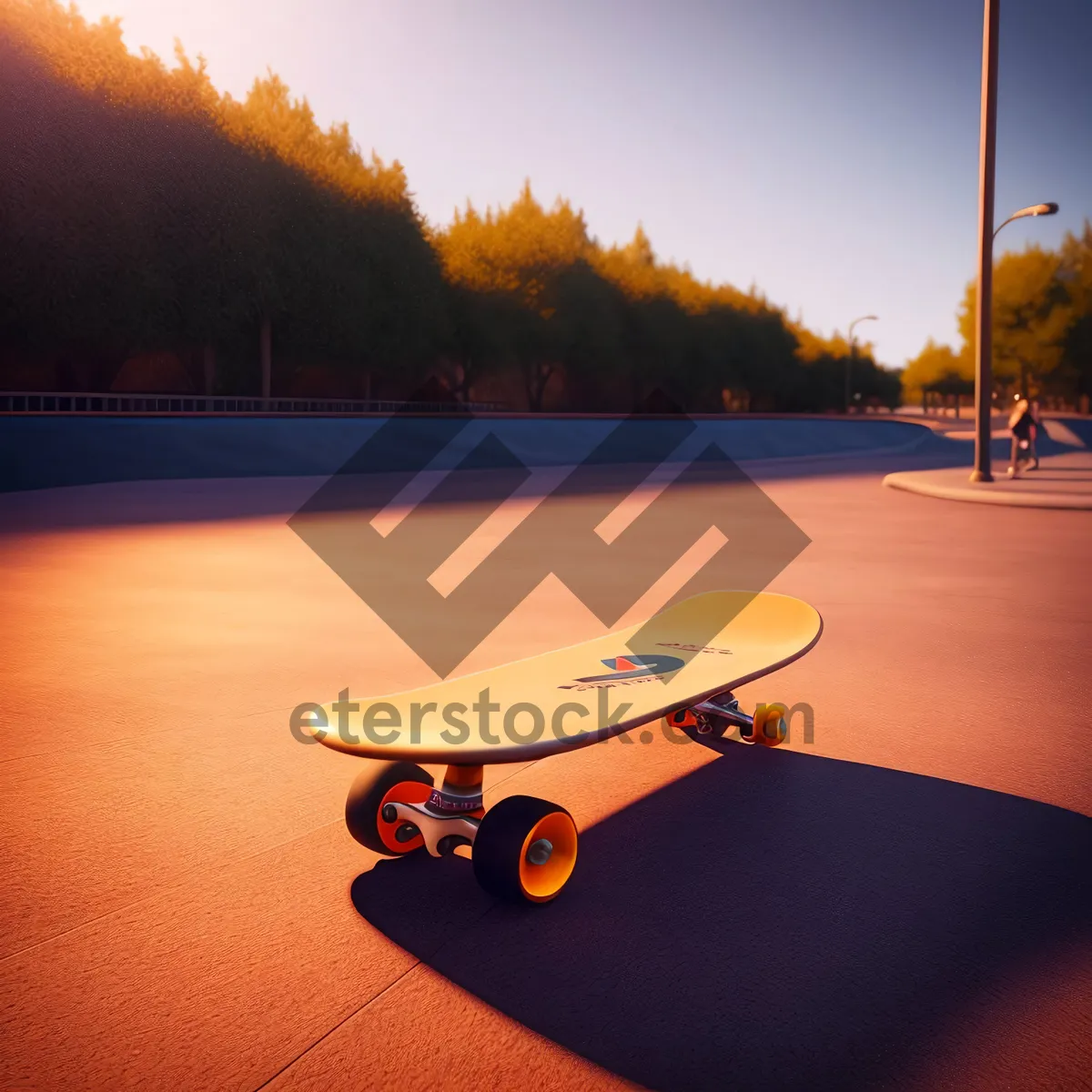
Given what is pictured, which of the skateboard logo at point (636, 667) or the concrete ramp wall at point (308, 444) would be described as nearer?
the skateboard logo at point (636, 667)

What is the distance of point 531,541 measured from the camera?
38.7 ft

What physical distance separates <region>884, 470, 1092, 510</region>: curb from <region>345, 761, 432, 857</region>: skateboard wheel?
1524 cm

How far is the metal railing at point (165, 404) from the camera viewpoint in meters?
25.8

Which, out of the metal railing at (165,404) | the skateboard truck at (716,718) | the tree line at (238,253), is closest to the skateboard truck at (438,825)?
the skateboard truck at (716,718)

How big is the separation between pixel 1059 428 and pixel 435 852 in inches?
2018

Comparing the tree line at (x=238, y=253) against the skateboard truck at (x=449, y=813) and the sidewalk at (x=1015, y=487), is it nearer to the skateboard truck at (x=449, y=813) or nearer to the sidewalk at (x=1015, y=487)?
the sidewalk at (x=1015, y=487)

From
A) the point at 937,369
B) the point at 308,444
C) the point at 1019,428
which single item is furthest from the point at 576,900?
the point at 937,369

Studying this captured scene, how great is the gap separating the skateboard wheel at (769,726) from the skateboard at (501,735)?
0.26 m

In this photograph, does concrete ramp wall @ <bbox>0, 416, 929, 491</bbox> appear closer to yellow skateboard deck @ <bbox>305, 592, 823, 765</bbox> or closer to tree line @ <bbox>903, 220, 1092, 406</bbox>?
yellow skateboard deck @ <bbox>305, 592, 823, 765</bbox>

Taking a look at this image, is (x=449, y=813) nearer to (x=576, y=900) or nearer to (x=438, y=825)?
(x=438, y=825)

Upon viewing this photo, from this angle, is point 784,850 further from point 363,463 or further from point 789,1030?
point 363,463

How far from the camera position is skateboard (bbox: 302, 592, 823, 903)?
309 centimetres

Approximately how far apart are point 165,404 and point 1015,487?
79.7 ft

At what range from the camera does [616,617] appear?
749 cm
